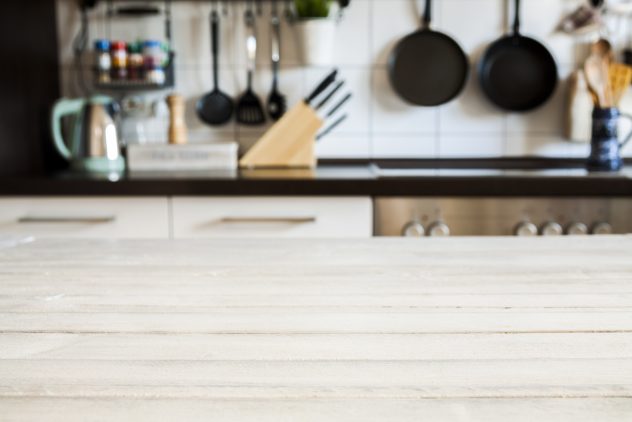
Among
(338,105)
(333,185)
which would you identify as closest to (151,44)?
(338,105)

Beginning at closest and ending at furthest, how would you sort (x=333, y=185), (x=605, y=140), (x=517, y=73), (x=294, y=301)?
1. (x=294, y=301)
2. (x=333, y=185)
3. (x=605, y=140)
4. (x=517, y=73)

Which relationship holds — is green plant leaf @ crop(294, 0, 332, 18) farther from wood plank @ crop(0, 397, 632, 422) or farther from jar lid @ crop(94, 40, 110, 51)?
wood plank @ crop(0, 397, 632, 422)

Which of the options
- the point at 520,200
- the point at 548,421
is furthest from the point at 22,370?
the point at 520,200

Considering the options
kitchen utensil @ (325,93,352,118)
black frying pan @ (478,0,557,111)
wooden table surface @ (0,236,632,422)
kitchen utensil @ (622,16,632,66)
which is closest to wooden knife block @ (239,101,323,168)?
kitchen utensil @ (325,93,352,118)

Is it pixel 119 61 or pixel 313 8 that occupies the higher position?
pixel 313 8

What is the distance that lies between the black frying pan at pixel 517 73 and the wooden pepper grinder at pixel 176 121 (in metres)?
0.97

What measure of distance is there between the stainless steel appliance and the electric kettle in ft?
2.76

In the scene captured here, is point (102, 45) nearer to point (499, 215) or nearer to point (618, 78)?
point (499, 215)

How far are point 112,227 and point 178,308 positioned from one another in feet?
3.92

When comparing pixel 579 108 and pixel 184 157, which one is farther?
pixel 579 108

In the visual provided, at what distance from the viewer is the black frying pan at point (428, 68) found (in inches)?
84.6

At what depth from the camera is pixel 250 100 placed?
2.17 metres

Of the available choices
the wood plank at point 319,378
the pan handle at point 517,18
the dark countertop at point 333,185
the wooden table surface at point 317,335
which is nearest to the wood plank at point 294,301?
the wooden table surface at point 317,335

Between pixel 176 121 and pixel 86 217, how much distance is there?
0.51 meters
